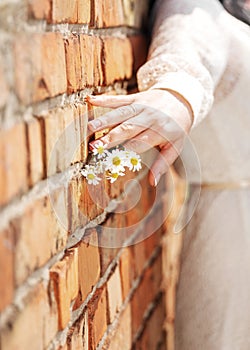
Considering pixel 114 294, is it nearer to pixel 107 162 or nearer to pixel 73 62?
pixel 107 162

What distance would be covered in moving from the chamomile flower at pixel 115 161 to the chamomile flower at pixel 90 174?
20 mm

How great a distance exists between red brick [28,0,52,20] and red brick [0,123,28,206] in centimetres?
12

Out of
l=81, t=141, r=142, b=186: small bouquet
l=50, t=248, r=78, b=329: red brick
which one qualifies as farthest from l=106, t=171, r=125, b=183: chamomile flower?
l=50, t=248, r=78, b=329: red brick

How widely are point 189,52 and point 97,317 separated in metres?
0.45

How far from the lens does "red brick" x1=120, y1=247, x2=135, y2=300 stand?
3.87ft

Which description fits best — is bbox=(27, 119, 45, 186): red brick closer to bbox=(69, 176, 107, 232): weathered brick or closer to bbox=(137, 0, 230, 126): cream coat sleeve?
bbox=(69, 176, 107, 232): weathered brick

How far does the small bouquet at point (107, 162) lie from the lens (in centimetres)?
89

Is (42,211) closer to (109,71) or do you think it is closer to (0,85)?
(0,85)

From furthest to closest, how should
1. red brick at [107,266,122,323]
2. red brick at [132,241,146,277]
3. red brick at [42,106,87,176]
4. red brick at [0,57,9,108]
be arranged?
red brick at [132,241,146,277], red brick at [107,266,122,323], red brick at [42,106,87,176], red brick at [0,57,9,108]

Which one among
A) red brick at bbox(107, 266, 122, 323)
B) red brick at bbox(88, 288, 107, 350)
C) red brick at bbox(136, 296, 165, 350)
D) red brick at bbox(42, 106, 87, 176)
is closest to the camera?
red brick at bbox(42, 106, 87, 176)

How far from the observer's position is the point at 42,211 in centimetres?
72

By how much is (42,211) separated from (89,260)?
23 cm

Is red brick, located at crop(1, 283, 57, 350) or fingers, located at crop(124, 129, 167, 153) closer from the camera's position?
red brick, located at crop(1, 283, 57, 350)

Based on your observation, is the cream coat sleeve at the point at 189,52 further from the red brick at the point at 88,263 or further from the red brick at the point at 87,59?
the red brick at the point at 88,263
